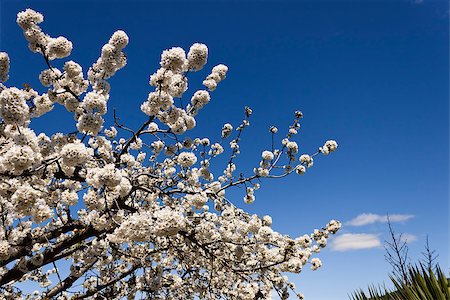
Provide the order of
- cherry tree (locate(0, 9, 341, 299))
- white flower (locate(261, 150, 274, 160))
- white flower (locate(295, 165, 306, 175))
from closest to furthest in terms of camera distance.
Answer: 1. cherry tree (locate(0, 9, 341, 299))
2. white flower (locate(261, 150, 274, 160))
3. white flower (locate(295, 165, 306, 175))

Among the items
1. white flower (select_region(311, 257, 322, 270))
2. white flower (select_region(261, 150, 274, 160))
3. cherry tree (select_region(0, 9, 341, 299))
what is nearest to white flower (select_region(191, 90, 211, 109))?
cherry tree (select_region(0, 9, 341, 299))

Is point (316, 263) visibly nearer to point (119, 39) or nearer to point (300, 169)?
point (300, 169)

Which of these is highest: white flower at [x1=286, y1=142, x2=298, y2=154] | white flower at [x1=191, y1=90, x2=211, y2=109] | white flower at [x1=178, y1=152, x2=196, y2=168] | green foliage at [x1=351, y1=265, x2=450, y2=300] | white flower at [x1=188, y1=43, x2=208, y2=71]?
white flower at [x1=286, y1=142, x2=298, y2=154]

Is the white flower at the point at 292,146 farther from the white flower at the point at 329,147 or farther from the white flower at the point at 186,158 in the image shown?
the white flower at the point at 186,158

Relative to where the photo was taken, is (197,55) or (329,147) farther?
(329,147)

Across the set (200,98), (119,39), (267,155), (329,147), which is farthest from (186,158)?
(329,147)

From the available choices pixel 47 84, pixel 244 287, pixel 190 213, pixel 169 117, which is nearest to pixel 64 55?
pixel 47 84

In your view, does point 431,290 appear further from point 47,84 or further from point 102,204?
point 47,84

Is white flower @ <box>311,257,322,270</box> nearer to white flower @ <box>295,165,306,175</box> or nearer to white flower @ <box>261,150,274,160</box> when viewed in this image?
white flower @ <box>295,165,306,175</box>

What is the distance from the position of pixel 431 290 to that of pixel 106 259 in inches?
299

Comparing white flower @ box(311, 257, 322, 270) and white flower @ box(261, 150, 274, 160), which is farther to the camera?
white flower @ box(261, 150, 274, 160)

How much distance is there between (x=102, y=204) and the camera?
6023 mm

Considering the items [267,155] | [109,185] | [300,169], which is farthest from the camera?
[300,169]

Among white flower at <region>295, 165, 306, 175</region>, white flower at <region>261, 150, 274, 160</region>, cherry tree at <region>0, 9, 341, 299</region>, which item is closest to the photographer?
cherry tree at <region>0, 9, 341, 299</region>
